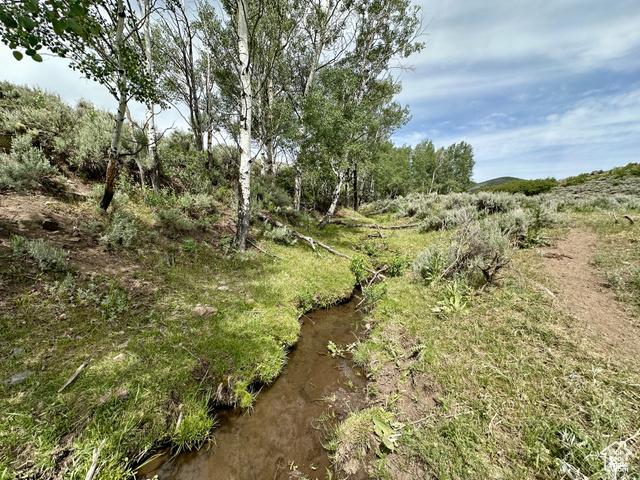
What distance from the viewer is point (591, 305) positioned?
4.18m

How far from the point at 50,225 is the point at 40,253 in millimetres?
1483

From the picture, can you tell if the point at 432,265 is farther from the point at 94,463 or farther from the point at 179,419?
the point at 94,463

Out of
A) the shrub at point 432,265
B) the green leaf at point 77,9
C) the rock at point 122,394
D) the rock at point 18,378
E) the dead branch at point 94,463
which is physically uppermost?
the green leaf at point 77,9

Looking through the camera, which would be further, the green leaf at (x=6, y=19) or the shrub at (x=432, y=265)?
the shrub at (x=432, y=265)

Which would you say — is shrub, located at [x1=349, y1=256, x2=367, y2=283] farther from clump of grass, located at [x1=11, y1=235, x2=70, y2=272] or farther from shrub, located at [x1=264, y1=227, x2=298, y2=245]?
clump of grass, located at [x1=11, y1=235, x2=70, y2=272]

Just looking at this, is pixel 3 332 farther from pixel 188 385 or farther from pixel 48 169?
pixel 48 169

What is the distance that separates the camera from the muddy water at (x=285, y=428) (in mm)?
3016

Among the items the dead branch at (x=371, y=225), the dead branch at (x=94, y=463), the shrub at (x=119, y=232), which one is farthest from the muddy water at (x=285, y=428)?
the dead branch at (x=371, y=225)

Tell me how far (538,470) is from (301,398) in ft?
10.8

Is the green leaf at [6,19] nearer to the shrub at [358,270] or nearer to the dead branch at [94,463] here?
the dead branch at [94,463]


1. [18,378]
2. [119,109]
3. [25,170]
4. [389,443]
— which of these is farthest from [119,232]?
[389,443]

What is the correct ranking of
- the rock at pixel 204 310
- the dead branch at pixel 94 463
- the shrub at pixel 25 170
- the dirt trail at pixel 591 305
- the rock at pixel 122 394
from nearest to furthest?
the dead branch at pixel 94 463
the rock at pixel 122 394
the dirt trail at pixel 591 305
the rock at pixel 204 310
the shrub at pixel 25 170

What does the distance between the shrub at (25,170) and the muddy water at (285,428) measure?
780cm

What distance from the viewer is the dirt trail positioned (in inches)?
132
